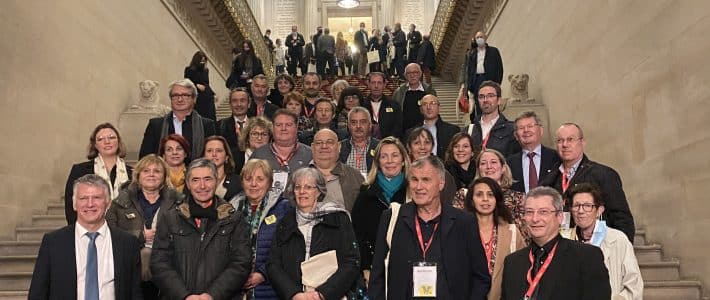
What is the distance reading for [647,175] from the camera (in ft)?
24.5

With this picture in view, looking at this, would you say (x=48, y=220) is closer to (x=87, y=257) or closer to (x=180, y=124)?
(x=180, y=124)

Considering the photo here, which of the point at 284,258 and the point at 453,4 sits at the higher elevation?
the point at 453,4

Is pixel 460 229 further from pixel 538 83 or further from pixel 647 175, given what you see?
pixel 538 83

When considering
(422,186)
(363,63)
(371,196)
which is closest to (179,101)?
(371,196)

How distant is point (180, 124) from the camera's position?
7.00m

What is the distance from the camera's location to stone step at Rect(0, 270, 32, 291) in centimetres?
622

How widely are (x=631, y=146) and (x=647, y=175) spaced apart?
570mm

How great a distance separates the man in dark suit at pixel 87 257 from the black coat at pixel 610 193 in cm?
277

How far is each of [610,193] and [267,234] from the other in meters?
2.33

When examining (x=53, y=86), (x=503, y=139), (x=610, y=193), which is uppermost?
(x=53, y=86)

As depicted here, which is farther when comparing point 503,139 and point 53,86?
point 53,86

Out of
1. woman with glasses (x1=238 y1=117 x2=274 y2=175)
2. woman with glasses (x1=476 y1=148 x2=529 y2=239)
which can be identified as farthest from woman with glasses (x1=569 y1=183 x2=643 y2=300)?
woman with glasses (x1=238 y1=117 x2=274 y2=175)

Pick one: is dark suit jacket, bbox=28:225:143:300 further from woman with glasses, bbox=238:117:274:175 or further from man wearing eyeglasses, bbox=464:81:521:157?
man wearing eyeglasses, bbox=464:81:521:157

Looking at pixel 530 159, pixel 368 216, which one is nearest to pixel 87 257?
pixel 368 216
